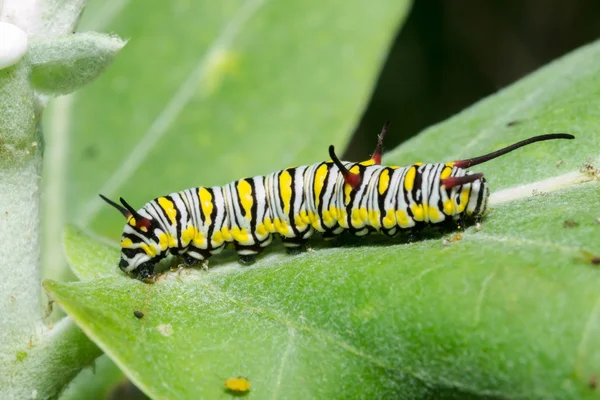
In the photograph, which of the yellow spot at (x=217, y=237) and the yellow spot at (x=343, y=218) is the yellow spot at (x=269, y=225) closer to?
the yellow spot at (x=217, y=237)

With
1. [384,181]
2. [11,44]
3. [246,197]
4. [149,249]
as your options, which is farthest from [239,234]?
[11,44]

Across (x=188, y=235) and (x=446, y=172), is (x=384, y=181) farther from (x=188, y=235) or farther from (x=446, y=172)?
(x=188, y=235)

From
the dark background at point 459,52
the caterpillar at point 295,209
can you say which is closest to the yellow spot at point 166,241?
the caterpillar at point 295,209

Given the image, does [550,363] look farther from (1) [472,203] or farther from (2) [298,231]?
(2) [298,231]

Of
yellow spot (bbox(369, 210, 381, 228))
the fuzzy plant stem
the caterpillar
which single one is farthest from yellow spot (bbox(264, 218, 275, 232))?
the fuzzy plant stem

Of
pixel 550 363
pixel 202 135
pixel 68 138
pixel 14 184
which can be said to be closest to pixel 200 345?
pixel 14 184

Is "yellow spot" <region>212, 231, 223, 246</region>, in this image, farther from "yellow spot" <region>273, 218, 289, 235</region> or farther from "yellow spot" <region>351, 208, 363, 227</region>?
"yellow spot" <region>351, 208, 363, 227</region>
